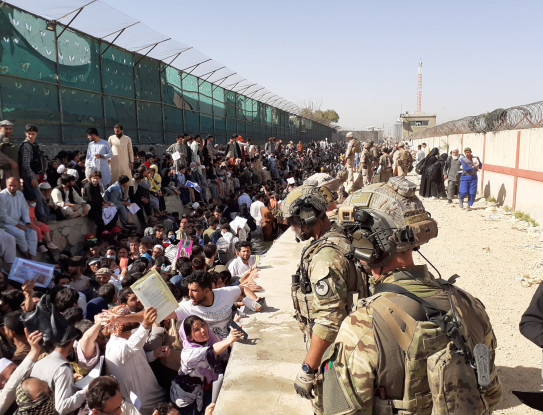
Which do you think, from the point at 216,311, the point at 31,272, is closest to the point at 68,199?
the point at 31,272

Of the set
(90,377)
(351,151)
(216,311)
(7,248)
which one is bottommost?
(90,377)

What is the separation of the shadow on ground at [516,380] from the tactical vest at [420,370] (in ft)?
5.97

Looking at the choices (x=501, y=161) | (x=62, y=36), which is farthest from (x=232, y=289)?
(x=501, y=161)

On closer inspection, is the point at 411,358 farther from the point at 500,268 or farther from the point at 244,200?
the point at 244,200

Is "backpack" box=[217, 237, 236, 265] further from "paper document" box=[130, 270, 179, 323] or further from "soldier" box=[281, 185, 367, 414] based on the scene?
"soldier" box=[281, 185, 367, 414]

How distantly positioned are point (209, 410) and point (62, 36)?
10277 millimetres

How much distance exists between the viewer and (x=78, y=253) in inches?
314

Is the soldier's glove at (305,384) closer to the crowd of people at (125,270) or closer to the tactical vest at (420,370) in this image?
the tactical vest at (420,370)

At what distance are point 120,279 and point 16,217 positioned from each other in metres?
2.17

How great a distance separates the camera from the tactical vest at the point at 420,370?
1541mm

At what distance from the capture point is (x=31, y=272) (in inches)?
211

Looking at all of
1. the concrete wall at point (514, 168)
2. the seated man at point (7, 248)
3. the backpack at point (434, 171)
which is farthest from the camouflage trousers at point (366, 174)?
the seated man at point (7, 248)

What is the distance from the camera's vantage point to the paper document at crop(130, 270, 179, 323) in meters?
3.08

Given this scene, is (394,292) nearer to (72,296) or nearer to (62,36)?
(72,296)
